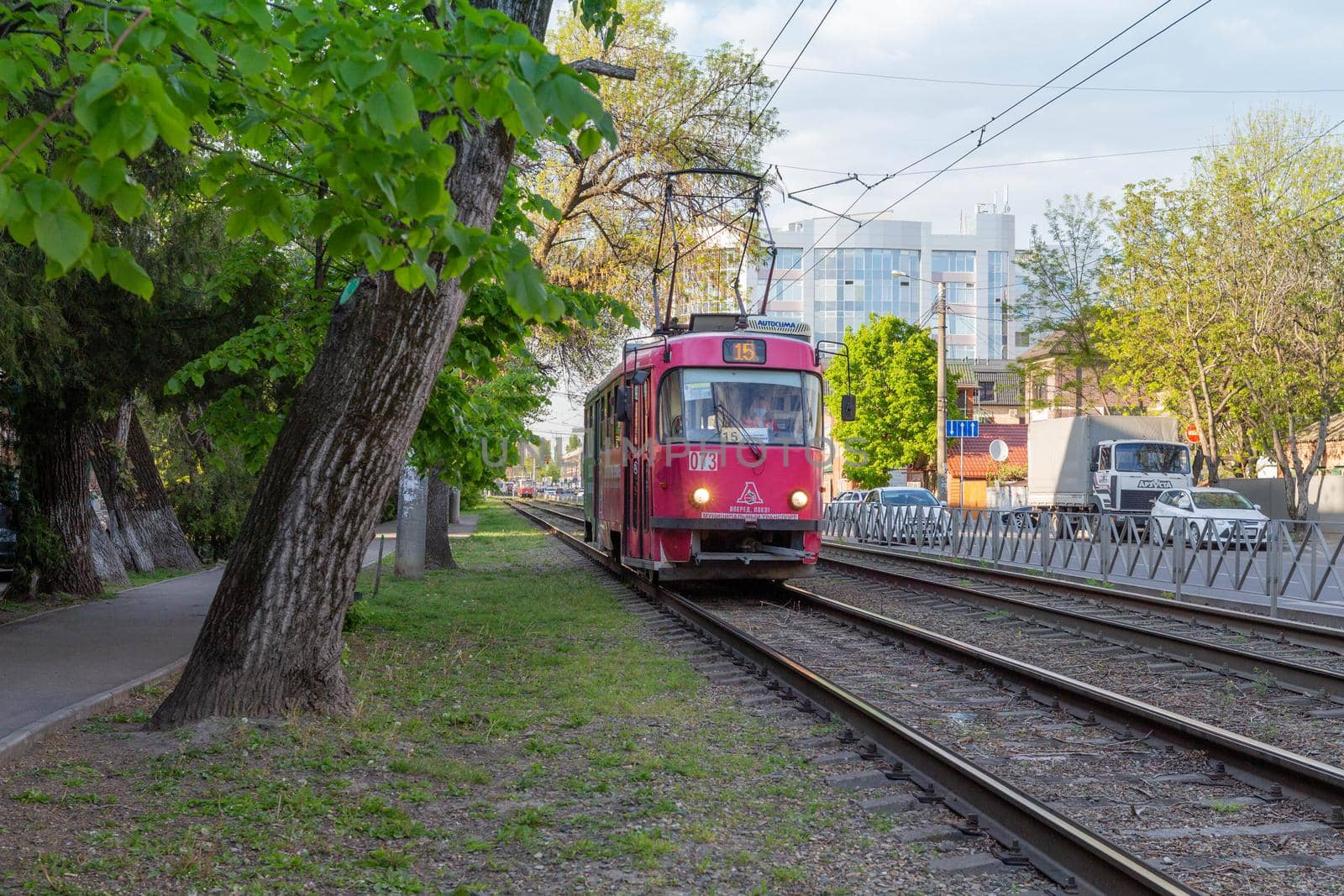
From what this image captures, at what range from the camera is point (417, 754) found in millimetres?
7215

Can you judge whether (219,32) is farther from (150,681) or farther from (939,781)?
(150,681)

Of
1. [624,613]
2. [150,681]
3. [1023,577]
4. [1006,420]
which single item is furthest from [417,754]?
[1006,420]

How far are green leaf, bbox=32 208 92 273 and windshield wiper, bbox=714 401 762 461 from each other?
514 inches

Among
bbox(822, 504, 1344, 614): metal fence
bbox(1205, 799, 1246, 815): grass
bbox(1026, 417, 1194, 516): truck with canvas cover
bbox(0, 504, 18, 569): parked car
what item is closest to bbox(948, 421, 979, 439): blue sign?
bbox(1026, 417, 1194, 516): truck with canvas cover

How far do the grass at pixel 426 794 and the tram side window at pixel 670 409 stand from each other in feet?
20.0

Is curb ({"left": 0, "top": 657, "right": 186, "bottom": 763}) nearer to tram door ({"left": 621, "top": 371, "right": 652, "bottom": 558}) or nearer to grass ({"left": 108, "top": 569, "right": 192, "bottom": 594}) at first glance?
tram door ({"left": 621, "top": 371, "right": 652, "bottom": 558})

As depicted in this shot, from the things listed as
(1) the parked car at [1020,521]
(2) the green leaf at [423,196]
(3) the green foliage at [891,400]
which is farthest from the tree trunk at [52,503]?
(3) the green foliage at [891,400]

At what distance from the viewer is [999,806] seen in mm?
5797

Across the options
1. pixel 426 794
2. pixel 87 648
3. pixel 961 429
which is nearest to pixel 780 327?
pixel 87 648

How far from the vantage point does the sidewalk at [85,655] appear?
26.7ft

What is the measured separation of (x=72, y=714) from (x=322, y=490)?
226cm

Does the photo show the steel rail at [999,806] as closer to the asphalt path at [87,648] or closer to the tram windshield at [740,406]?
the asphalt path at [87,648]

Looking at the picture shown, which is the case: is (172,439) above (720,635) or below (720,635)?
above

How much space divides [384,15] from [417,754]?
4581mm
